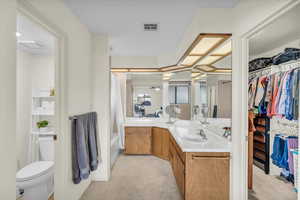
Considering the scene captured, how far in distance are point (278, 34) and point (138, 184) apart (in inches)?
116

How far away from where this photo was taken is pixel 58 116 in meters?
Answer: 1.86

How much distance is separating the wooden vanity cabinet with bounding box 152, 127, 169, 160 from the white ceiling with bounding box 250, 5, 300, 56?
2239 mm

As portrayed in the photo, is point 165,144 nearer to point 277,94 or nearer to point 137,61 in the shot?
point 137,61

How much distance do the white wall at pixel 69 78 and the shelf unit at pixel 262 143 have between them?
3.06m

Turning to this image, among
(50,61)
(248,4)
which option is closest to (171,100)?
(248,4)

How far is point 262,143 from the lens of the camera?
299cm

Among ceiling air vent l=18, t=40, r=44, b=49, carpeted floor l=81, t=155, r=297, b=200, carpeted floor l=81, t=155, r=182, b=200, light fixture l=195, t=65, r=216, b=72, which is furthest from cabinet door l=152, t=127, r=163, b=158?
ceiling air vent l=18, t=40, r=44, b=49

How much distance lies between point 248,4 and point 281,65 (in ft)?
4.31

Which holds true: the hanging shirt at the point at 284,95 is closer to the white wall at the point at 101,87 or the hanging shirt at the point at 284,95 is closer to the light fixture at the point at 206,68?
the light fixture at the point at 206,68

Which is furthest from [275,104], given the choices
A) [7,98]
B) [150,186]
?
[7,98]

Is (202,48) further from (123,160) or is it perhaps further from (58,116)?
(123,160)

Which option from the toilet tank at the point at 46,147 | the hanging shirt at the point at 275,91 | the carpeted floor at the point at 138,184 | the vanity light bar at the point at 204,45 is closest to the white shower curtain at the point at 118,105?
the carpeted floor at the point at 138,184

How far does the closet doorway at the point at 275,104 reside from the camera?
1.92 metres

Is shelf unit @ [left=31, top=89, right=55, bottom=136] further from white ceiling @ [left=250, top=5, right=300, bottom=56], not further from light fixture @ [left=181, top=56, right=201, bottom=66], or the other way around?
white ceiling @ [left=250, top=5, right=300, bottom=56]
